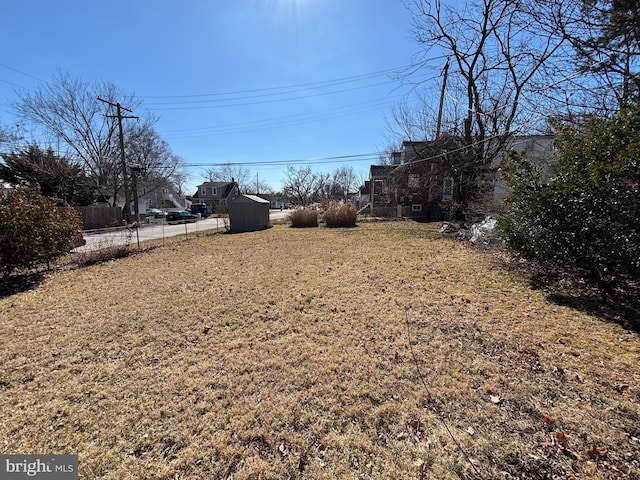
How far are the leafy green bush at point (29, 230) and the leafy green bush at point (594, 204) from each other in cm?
1016

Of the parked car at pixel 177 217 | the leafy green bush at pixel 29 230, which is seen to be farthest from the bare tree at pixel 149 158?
the leafy green bush at pixel 29 230

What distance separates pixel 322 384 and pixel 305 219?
15014 millimetres

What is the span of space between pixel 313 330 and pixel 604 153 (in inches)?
192

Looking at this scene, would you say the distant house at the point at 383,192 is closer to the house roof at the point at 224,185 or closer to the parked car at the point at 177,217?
the parked car at the point at 177,217

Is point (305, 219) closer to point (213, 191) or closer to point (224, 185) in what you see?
point (224, 185)

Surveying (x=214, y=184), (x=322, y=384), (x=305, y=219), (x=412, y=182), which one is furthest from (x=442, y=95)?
(x=214, y=184)

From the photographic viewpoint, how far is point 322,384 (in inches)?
102

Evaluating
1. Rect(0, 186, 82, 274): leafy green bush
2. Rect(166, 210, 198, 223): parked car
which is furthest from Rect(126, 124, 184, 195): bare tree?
Rect(0, 186, 82, 274): leafy green bush

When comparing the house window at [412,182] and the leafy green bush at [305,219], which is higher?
the house window at [412,182]

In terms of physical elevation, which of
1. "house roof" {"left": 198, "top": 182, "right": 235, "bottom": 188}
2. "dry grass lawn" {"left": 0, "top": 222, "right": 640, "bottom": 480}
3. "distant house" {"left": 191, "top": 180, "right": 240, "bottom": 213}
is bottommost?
"dry grass lawn" {"left": 0, "top": 222, "right": 640, "bottom": 480}

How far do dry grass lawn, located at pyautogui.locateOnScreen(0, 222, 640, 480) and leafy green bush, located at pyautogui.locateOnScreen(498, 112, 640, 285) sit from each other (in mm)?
871

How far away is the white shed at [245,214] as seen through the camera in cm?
1608

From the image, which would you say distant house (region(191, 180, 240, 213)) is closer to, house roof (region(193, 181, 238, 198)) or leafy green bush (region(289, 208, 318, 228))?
house roof (region(193, 181, 238, 198))

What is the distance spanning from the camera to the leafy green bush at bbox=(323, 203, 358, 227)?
54.8 feet
